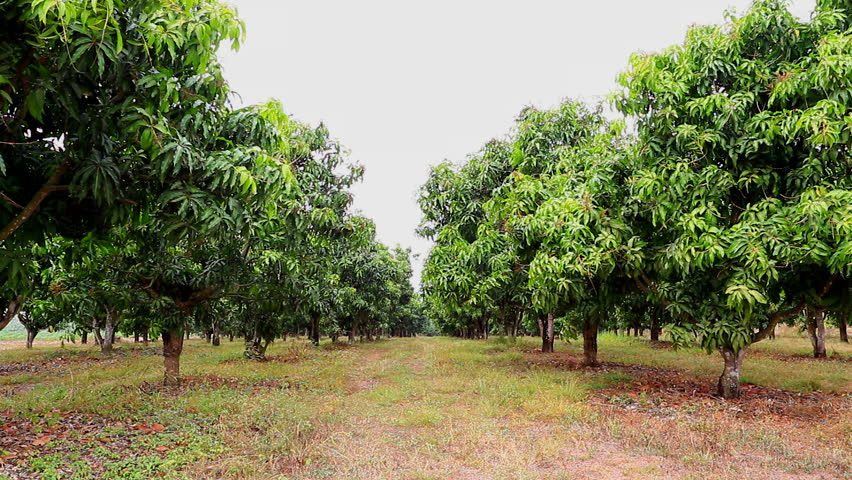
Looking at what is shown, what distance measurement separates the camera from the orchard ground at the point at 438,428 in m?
6.35

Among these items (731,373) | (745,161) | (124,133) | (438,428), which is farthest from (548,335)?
(124,133)

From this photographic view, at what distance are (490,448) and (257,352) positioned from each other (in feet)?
59.0

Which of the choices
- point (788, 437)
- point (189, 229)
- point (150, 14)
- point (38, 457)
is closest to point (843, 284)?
point (788, 437)

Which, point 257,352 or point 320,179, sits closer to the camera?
point 320,179

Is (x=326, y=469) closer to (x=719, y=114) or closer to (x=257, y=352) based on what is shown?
(x=719, y=114)

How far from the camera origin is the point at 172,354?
535 inches

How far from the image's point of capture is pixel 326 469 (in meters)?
6.46

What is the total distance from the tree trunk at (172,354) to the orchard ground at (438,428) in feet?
1.27

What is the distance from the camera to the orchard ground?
20.8 feet

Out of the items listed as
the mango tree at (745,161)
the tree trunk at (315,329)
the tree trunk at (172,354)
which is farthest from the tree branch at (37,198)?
the tree trunk at (315,329)

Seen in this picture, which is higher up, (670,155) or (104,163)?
(670,155)

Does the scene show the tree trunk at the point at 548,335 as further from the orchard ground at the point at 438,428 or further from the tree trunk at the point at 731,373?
the tree trunk at the point at 731,373

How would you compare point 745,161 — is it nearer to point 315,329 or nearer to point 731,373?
point 731,373

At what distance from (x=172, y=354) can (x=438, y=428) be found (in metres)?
8.95
